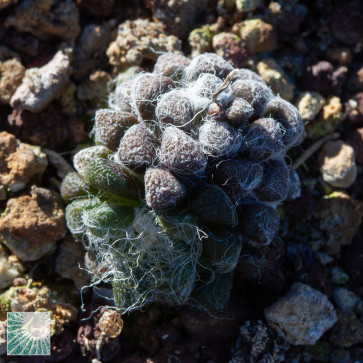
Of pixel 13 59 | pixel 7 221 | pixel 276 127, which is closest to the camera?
pixel 276 127

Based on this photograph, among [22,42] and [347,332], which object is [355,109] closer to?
[347,332]

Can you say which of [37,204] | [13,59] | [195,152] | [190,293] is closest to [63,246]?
[37,204]

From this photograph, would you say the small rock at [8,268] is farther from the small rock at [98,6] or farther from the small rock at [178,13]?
the small rock at [178,13]

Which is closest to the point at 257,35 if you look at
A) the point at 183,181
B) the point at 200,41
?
the point at 200,41

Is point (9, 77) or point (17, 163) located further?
point (9, 77)

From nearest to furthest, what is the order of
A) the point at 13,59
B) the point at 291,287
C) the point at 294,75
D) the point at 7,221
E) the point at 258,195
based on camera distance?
the point at 258,195 → the point at 7,221 → the point at 291,287 → the point at 13,59 → the point at 294,75

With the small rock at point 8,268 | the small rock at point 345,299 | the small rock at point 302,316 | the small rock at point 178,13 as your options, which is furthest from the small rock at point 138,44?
the small rock at point 345,299

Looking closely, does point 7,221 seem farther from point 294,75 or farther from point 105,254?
point 294,75
